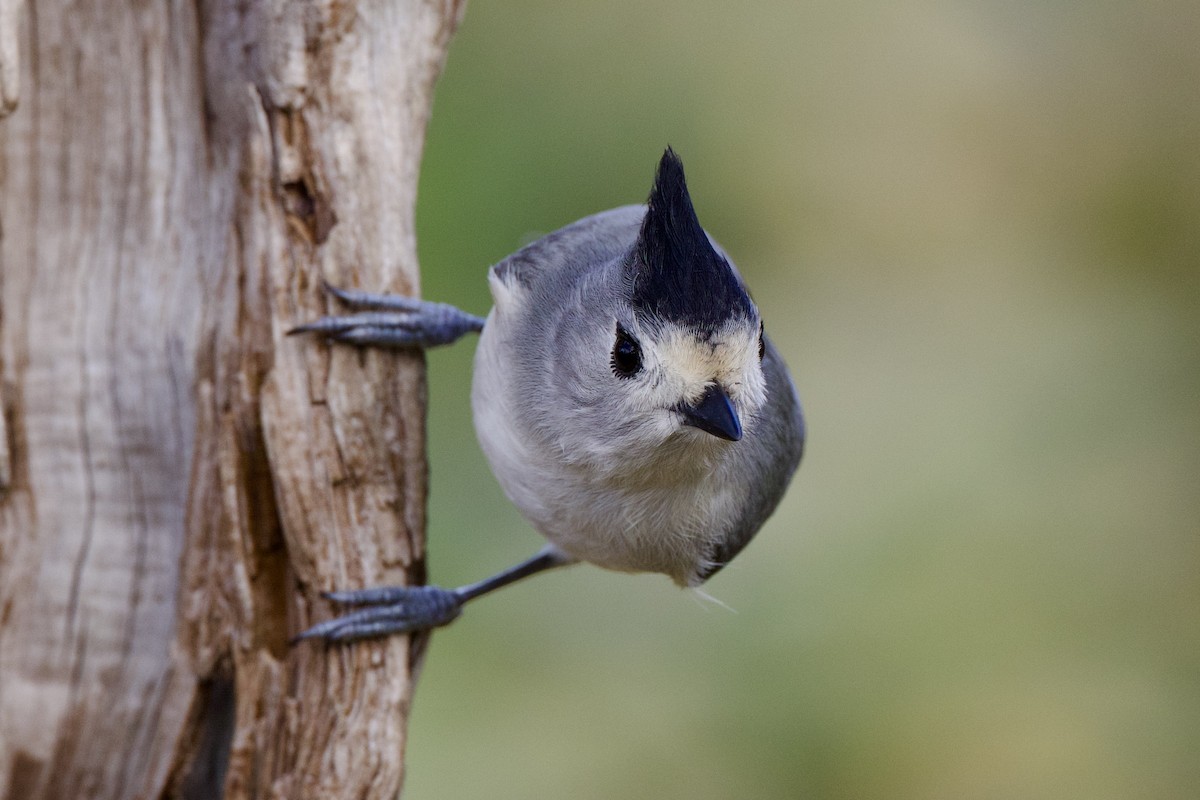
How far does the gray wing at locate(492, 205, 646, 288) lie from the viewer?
2.09 meters

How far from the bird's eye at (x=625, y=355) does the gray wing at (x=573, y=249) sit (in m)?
0.30

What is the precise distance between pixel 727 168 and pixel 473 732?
1962 mm

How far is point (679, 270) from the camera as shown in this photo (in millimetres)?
1679

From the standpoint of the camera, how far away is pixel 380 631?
204cm

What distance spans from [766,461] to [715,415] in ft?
1.47

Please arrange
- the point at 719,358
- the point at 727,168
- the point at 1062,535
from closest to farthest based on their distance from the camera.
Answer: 1. the point at 719,358
2. the point at 1062,535
3. the point at 727,168

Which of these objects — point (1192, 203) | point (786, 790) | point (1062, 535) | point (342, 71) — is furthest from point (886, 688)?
point (342, 71)

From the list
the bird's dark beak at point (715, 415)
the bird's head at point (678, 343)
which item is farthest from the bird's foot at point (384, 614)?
the bird's dark beak at point (715, 415)

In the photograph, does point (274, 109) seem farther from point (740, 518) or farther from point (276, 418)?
point (740, 518)

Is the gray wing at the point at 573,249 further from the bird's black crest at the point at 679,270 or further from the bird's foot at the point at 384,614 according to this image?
the bird's foot at the point at 384,614

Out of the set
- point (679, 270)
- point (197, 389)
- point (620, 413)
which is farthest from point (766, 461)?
point (197, 389)

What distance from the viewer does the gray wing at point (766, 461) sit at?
1994 millimetres

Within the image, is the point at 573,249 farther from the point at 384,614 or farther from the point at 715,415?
the point at 384,614

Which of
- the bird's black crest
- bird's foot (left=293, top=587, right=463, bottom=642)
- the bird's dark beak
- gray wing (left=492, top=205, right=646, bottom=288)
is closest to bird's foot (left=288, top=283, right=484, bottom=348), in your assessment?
gray wing (left=492, top=205, right=646, bottom=288)
